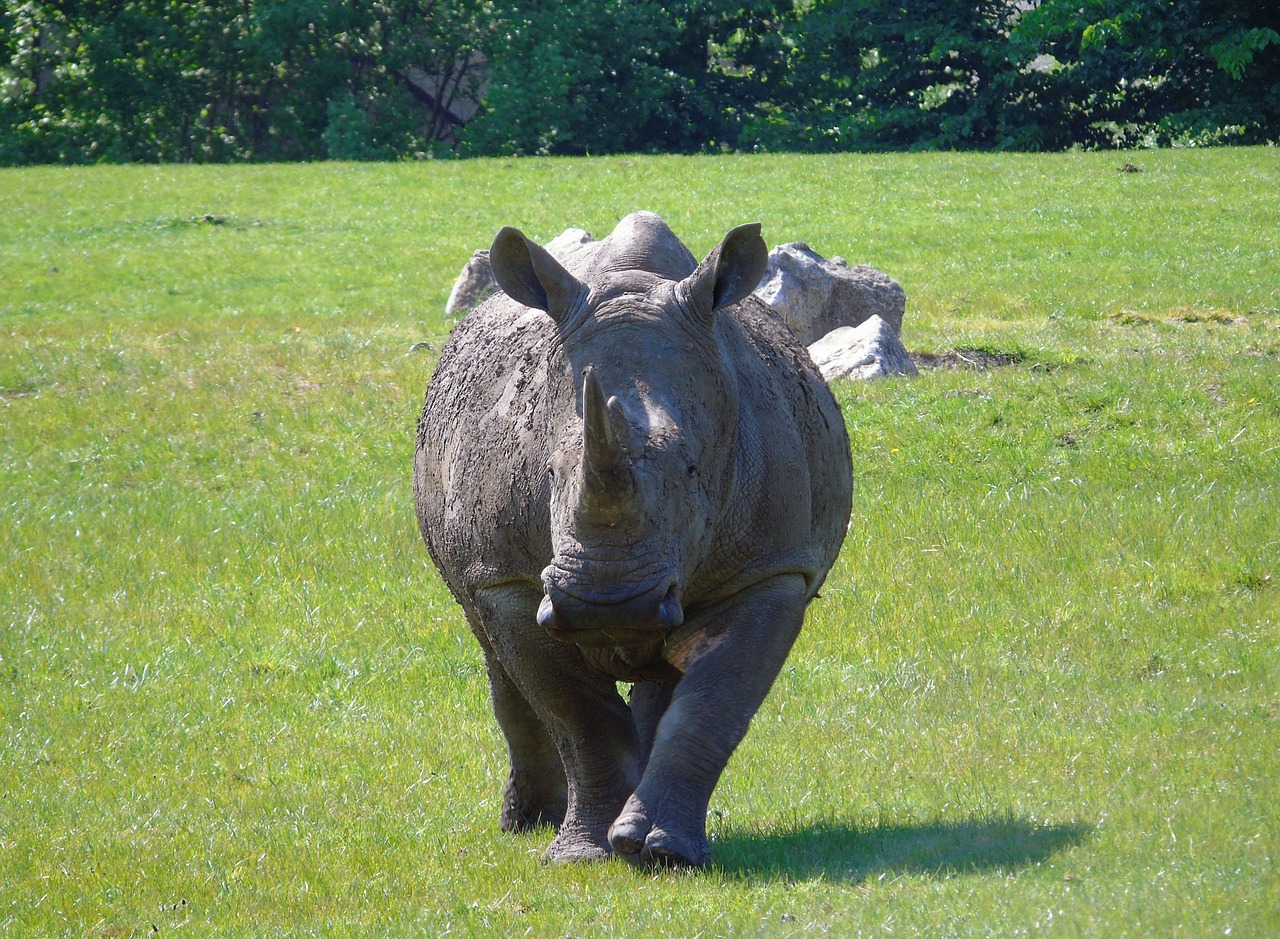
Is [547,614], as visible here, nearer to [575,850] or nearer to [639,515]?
[639,515]

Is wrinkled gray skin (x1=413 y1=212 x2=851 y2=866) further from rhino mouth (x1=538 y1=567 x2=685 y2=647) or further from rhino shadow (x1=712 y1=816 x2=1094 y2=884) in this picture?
rhino shadow (x1=712 y1=816 x2=1094 y2=884)

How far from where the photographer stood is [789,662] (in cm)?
959

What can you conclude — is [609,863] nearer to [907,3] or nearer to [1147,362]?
[1147,362]

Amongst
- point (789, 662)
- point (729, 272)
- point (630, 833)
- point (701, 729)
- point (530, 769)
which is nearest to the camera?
point (630, 833)

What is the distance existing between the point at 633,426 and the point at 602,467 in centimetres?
32

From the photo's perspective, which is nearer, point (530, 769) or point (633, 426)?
point (633, 426)

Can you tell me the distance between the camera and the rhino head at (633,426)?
526cm

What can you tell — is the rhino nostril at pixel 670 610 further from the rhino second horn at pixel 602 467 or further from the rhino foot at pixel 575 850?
the rhino foot at pixel 575 850

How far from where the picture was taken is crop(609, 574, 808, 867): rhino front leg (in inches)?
227

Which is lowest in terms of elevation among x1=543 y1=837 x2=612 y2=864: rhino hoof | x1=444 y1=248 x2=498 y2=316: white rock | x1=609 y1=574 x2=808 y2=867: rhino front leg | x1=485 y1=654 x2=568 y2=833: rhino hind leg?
x1=444 y1=248 x2=498 y2=316: white rock

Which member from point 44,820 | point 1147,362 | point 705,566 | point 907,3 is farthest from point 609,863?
point 907,3

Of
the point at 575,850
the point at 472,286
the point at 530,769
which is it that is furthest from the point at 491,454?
the point at 472,286

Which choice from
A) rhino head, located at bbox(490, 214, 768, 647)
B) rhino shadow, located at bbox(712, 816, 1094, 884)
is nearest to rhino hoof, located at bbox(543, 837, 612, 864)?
rhino shadow, located at bbox(712, 816, 1094, 884)

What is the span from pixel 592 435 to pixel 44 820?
376 centimetres
